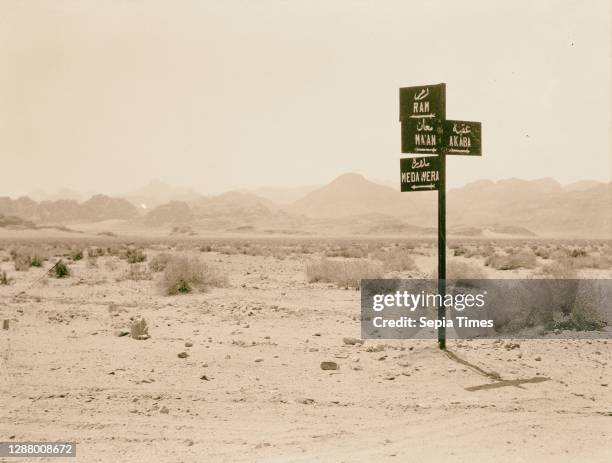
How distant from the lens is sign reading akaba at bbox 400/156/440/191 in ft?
23.4

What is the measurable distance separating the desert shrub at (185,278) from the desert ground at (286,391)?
8.12ft

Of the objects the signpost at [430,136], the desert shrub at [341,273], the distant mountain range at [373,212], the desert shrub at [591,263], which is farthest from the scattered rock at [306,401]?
the distant mountain range at [373,212]

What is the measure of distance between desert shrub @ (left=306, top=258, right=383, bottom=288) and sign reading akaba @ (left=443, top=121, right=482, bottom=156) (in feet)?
25.3

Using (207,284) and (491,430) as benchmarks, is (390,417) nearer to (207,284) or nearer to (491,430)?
(491,430)

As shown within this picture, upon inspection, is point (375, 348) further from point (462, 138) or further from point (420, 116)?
point (420, 116)

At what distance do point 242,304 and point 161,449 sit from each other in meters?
7.09

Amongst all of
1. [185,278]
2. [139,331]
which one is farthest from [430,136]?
[185,278]

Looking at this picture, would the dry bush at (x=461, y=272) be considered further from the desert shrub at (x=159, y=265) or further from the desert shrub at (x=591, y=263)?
the desert shrub at (x=159, y=265)

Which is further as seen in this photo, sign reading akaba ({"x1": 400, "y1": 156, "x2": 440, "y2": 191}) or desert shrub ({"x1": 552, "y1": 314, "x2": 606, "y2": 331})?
desert shrub ({"x1": 552, "y1": 314, "x2": 606, "y2": 331})

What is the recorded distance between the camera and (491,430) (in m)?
4.96

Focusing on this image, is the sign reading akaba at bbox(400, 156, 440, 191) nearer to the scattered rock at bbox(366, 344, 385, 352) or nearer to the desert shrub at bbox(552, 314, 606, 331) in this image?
the scattered rock at bbox(366, 344, 385, 352)

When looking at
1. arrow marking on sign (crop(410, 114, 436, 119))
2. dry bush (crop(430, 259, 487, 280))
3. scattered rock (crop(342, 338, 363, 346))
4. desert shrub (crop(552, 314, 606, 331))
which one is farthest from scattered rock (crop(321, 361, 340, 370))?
dry bush (crop(430, 259, 487, 280))

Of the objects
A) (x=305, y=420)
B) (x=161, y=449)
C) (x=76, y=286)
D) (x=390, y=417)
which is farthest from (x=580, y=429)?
(x=76, y=286)

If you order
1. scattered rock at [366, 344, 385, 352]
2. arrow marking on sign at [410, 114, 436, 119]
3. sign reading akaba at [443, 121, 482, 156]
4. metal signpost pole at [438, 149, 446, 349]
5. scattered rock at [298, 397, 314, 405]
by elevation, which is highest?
arrow marking on sign at [410, 114, 436, 119]
